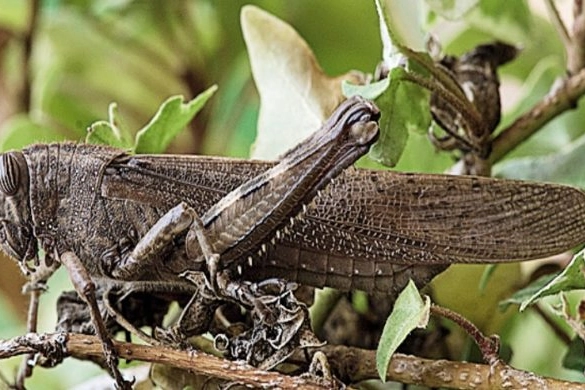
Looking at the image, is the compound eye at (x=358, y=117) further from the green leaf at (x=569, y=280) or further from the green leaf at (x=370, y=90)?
the green leaf at (x=569, y=280)

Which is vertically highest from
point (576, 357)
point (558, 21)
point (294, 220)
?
point (558, 21)

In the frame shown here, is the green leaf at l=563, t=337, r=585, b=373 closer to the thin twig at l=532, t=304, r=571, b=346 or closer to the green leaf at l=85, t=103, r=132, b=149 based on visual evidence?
the thin twig at l=532, t=304, r=571, b=346

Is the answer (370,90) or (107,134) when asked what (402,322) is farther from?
(107,134)

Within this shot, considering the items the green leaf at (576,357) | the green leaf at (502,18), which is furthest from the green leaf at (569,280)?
the green leaf at (502,18)

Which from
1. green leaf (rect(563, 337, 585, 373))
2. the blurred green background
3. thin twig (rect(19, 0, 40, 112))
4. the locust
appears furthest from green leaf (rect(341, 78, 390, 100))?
thin twig (rect(19, 0, 40, 112))

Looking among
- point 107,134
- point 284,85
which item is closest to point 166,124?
point 107,134

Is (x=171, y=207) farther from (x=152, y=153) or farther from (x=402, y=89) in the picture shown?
(x=402, y=89)

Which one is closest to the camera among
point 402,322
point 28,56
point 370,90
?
point 402,322
